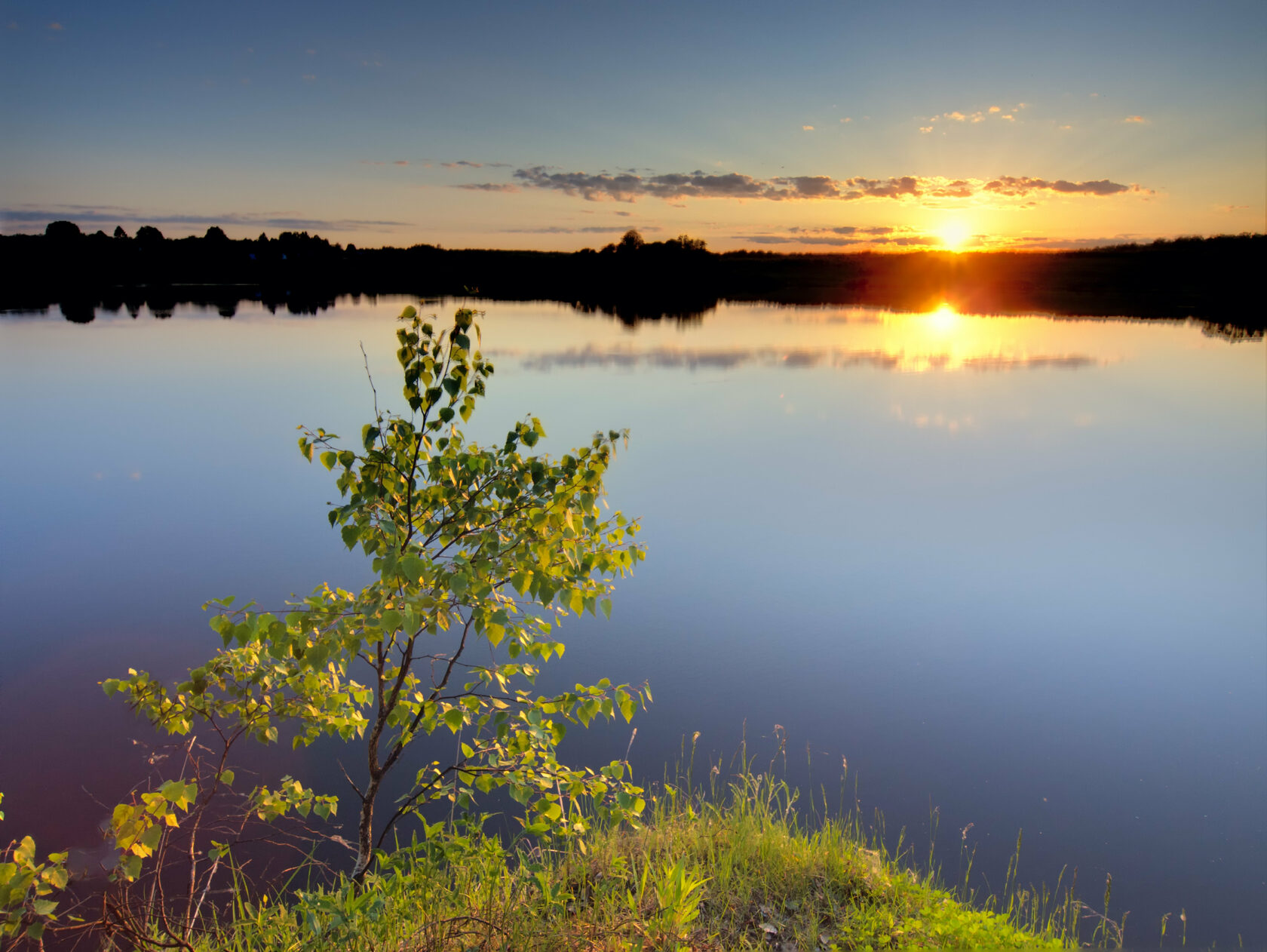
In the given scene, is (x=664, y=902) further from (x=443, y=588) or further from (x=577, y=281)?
(x=577, y=281)

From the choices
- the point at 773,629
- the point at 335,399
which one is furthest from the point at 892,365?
the point at 773,629

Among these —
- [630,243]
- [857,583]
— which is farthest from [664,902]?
[630,243]

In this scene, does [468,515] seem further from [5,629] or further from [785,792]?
[5,629]

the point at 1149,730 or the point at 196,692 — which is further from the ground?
the point at 196,692

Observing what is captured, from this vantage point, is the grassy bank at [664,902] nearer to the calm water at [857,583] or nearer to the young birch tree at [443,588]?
the young birch tree at [443,588]

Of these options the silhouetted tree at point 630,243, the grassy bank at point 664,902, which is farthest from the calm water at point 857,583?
the silhouetted tree at point 630,243

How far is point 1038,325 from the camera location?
42.6 meters

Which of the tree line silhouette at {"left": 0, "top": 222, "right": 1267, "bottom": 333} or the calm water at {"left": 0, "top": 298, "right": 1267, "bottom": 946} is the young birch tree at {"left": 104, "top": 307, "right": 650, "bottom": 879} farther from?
the tree line silhouette at {"left": 0, "top": 222, "right": 1267, "bottom": 333}

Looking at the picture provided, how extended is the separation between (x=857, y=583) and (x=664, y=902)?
643cm

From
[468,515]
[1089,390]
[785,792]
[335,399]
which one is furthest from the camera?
[1089,390]

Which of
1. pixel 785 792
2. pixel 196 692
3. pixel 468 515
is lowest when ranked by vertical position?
pixel 785 792

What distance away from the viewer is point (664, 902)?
364cm

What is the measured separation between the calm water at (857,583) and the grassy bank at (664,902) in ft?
3.47

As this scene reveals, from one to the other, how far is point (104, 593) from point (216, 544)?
1789mm
